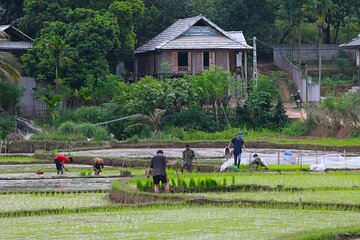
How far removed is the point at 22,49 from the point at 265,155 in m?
20.3

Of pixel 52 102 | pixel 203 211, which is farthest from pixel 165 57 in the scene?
pixel 203 211

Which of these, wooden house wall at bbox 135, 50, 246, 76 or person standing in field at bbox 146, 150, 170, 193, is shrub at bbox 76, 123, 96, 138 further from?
person standing in field at bbox 146, 150, 170, 193

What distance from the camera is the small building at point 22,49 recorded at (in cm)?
5416

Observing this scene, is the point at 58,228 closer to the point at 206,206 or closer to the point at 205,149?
the point at 206,206

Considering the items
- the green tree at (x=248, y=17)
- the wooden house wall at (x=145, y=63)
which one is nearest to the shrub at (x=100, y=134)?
the wooden house wall at (x=145, y=63)

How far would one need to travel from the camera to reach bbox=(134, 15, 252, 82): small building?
56.7 metres

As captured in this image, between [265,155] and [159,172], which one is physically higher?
[159,172]

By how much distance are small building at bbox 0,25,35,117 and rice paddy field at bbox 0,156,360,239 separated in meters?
24.7

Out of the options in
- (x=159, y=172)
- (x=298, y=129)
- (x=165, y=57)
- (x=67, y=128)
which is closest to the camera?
(x=159, y=172)

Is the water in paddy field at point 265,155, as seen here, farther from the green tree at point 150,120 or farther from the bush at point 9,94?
the bush at point 9,94

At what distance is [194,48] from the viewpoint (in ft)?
186

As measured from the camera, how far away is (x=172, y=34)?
57656 millimetres

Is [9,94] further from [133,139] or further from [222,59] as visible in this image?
[222,59]

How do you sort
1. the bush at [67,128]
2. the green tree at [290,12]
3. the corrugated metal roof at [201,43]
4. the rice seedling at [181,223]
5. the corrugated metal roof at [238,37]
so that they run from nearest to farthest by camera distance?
the rice seedling at [181,223] < the bush at [67,128] < the corrugated metal roof at [201,43] < the corrugated metal roof at [238,37] < the green tree at [290,12]
